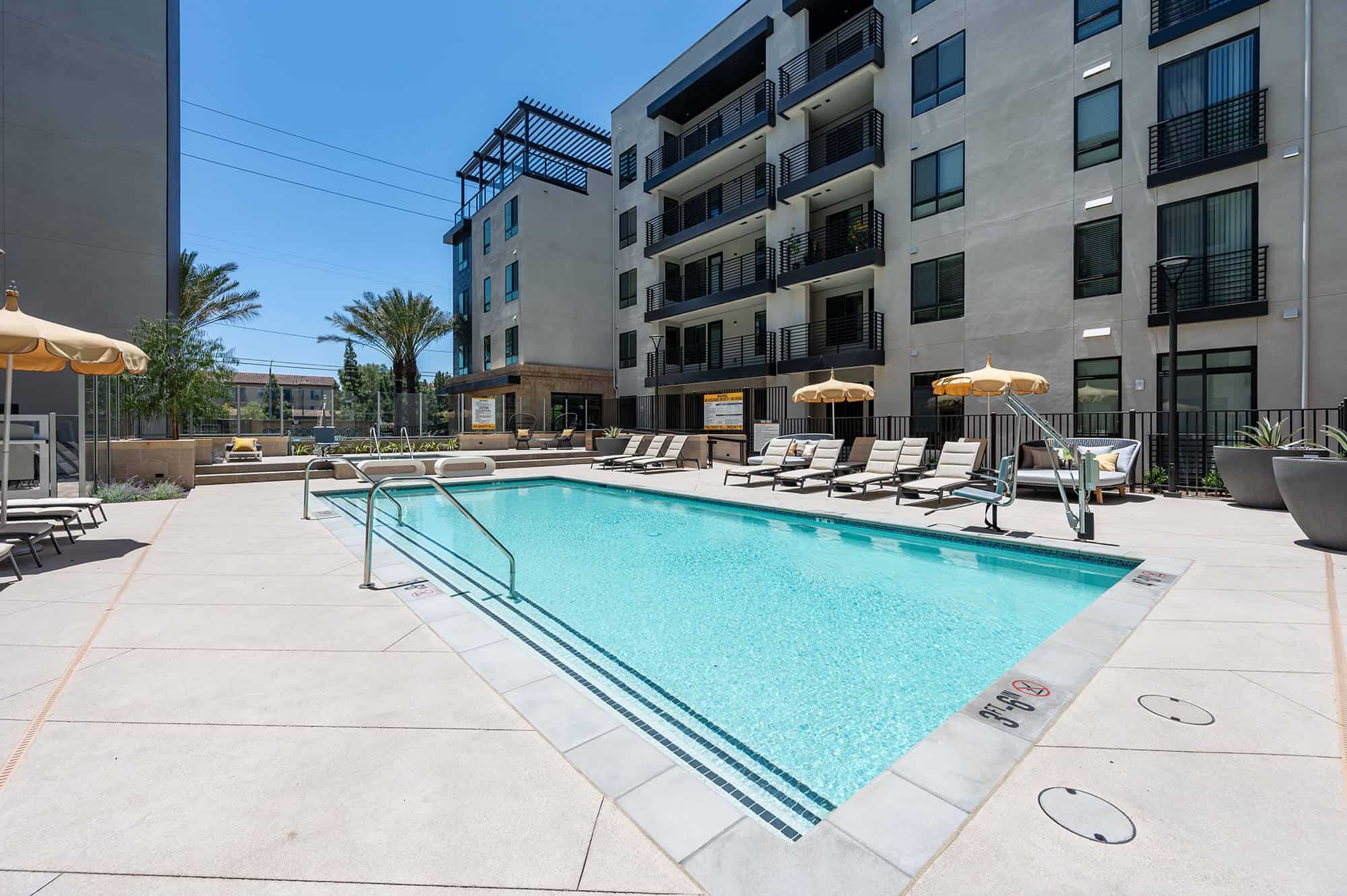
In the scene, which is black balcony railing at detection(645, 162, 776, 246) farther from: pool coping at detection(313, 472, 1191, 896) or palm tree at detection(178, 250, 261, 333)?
pool coping at detection(313, 472, 1191, 896)

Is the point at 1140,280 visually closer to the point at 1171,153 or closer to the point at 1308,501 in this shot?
the point at 1171,153

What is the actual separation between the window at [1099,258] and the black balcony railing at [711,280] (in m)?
8.80

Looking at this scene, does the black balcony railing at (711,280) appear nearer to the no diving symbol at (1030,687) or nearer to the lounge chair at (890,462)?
the lounge chair at (890,462)

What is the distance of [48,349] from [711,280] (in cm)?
2033

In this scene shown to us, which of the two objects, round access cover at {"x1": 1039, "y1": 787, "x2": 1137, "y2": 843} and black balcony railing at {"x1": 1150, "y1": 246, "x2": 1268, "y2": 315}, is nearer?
round access cover at {"x1": 1039, "y1": 787, "x2": 1137, "y2": 843}

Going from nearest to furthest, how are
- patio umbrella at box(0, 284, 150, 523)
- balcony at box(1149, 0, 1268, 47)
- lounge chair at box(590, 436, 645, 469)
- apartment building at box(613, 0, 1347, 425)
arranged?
patio umbrella at box(0, 284, 150, 523) < apartment building at box(613, 0, 1347, 425) < balcony at box(1149, 0, 1268, 47) < lounge chair at box(590, 436, 645, 469)

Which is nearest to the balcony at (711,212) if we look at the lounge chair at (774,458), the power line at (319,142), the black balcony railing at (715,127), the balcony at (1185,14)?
the black balcony railing at (715,127)

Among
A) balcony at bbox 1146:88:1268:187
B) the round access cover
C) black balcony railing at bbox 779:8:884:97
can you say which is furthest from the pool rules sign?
the round access cover

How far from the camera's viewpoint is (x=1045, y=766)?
2.13m

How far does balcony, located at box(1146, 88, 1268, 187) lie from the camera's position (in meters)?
11.0

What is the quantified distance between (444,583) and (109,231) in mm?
20404

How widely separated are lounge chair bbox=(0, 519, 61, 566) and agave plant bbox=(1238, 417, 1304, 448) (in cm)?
1492

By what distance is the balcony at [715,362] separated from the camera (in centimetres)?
1920

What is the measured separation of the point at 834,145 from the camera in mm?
18172
